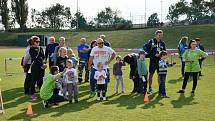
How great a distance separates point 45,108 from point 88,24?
266 ft

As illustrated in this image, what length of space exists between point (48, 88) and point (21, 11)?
78.2 m

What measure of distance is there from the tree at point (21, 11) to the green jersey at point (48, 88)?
249 ft

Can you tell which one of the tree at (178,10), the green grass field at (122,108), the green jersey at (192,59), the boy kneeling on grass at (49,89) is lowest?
the green grass field at (122,108)

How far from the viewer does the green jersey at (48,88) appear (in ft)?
36.7

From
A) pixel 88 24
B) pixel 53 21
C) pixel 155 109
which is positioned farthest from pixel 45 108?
pixel 53 21

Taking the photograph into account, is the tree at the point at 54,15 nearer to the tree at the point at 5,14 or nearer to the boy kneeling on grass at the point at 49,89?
the tree at the point at 5,14

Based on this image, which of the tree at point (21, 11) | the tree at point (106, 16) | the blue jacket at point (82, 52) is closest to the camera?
the blue jacket at point (82, 52)

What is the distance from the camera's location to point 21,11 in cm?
8700

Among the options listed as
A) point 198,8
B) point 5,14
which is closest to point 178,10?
point 198,8

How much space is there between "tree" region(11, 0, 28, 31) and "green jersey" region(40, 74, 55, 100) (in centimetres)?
7582

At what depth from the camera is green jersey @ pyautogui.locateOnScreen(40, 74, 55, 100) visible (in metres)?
11.2

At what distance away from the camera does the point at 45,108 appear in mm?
10984

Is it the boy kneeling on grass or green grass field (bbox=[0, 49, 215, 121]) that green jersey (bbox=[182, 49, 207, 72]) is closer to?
green grass field (bbox=[0, 49, 215, 121])

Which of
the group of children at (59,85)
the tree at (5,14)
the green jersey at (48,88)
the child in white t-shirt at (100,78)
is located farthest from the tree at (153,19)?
the green jersey at (48,88)
